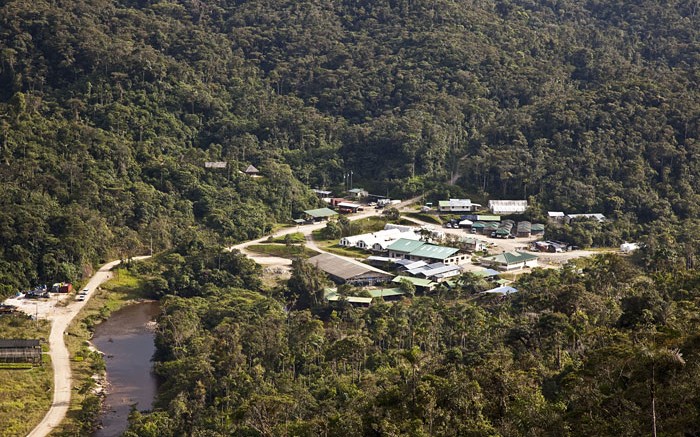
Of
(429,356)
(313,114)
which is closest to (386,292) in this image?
(429,356)

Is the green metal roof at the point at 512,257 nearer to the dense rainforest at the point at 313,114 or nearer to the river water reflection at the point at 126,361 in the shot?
the dense rainforest at the point at 313,114

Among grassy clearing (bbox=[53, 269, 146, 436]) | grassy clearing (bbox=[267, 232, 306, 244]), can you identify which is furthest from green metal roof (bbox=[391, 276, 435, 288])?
grassy clearing (bbox=[53, 269, 146, 436])

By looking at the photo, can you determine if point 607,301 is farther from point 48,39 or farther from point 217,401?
point 48,39

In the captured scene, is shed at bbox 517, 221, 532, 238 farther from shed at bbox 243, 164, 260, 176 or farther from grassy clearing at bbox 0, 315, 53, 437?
grassy clearing at bbox 0, 315, 53, 437

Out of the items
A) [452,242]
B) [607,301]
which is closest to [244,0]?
[452,242]

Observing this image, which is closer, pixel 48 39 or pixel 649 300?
pixel 649 300

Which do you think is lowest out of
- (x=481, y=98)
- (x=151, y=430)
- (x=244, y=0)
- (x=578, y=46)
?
(x=151, y=430)

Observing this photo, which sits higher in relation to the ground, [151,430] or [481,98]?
[481,98]

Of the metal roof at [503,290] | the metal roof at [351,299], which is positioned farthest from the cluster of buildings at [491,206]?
the metal roof at [351,299]

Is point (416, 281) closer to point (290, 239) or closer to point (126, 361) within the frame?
point (290, 239)
